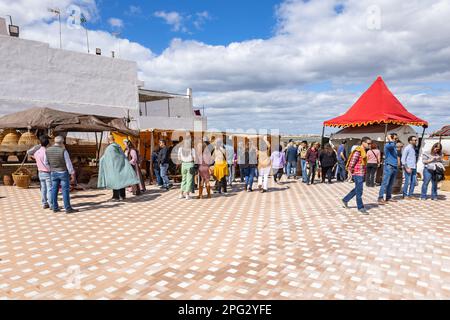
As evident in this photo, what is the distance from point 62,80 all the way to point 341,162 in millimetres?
17519

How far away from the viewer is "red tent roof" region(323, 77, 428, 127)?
12.8m

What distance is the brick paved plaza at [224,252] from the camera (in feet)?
11.1

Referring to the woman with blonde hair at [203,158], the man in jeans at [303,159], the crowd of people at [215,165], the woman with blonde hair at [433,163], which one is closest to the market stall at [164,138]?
the crowd of people at [215,165]

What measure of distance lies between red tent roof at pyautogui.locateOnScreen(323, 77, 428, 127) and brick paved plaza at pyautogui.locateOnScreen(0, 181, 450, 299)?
5.82m

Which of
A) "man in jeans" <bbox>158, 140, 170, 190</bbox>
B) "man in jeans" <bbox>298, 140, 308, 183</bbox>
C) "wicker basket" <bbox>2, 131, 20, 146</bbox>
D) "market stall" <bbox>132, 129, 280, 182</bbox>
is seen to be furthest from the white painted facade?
"man in jeans" <bbox>298, 140, 308, 183</bbox>

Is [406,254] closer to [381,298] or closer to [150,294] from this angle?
[381,298]

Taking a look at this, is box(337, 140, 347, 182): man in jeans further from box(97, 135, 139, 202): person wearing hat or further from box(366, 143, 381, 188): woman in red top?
box(97, 135, 139, 202): person wearing hat

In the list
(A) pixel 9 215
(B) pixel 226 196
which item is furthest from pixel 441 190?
(A) pixel 9 215

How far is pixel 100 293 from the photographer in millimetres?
3287

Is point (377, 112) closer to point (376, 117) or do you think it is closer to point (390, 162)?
point (376, 117)

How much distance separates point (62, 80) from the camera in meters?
19.4

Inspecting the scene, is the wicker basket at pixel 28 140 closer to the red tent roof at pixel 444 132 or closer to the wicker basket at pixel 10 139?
the wicker basket at pixel 10 139

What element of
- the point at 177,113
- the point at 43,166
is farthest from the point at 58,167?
the point at 177,113
